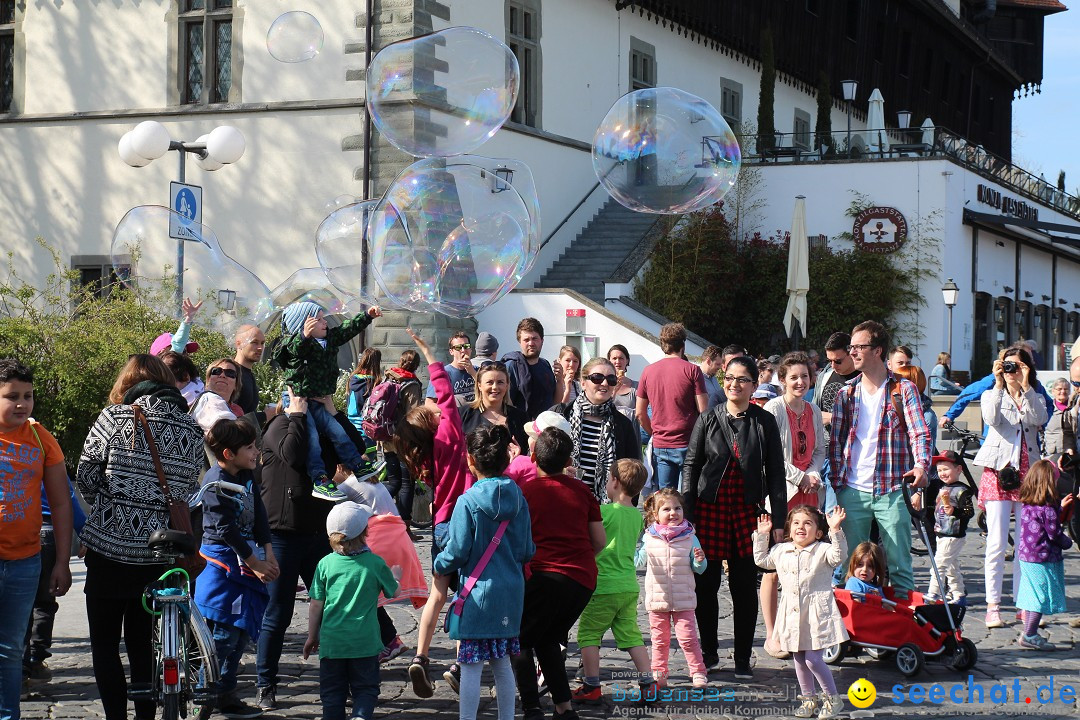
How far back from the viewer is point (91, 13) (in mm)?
22469

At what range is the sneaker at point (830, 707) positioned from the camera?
6.54 metres

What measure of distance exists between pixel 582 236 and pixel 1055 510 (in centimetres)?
1702

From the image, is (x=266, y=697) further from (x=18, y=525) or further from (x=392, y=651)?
(x=18, y=525)

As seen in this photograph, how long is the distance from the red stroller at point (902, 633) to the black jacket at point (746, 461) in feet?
2.27

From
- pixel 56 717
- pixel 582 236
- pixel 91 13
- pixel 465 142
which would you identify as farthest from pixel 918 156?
pixel 56 717

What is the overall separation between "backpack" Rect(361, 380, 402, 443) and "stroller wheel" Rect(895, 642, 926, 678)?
3927 mm

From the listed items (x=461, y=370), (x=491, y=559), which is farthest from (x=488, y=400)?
(x=461, y=370)

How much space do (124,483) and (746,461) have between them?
328cm

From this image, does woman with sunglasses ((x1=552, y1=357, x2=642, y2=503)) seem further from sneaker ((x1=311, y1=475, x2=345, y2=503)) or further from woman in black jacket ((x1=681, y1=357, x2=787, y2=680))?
sneaker ((x1=311, y1=475, x2=345, y2=503))

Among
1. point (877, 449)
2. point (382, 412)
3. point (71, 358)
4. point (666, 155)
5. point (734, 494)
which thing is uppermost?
point (666, 155)

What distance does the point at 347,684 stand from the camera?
621 centimetres

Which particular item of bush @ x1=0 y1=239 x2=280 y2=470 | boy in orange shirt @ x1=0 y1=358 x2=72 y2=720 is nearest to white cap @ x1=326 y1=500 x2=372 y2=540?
boy in orange shirt @ x1=0 y1=358 x2=72 y2=720

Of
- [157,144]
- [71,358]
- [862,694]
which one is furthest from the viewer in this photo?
[157,144]

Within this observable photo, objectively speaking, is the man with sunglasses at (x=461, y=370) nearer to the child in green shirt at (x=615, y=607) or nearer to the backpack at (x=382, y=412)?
the backpack at (x=382, y=412)
